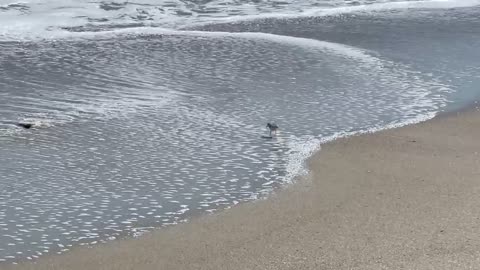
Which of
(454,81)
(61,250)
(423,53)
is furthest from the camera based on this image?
(423,53)

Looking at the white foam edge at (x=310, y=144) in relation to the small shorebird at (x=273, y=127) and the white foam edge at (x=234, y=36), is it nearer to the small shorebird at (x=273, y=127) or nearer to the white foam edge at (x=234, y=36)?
the small shorebird at (x=273, y=127)

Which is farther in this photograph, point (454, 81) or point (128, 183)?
point (454, 81)

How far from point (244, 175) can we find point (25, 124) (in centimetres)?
194

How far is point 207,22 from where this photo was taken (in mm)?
11625

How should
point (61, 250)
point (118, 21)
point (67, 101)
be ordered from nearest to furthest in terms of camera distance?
point (61, 250) < point (67, 101) < point (118, 21)

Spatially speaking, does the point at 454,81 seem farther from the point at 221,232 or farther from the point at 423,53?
the point at 221,232

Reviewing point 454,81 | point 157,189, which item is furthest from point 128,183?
point 454,81

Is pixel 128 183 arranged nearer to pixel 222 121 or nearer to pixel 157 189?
pixel 157 189

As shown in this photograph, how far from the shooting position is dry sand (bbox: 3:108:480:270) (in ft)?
14.1

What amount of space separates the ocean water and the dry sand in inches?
8.6

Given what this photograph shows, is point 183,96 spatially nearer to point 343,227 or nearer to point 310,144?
point 310,144

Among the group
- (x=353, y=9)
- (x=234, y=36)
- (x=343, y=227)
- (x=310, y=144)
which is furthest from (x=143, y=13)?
(x=343, y=227)

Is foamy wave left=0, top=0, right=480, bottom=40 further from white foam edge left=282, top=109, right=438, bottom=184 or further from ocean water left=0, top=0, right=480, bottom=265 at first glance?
white foam edge left=282, top=109, right=438, bottom=184

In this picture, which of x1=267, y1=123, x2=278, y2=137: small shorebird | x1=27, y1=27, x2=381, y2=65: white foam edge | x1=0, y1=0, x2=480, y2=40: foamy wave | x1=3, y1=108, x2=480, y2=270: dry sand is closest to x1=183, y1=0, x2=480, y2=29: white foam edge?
x1=0, y1=0, x2=480, y2=40: foamy wave
